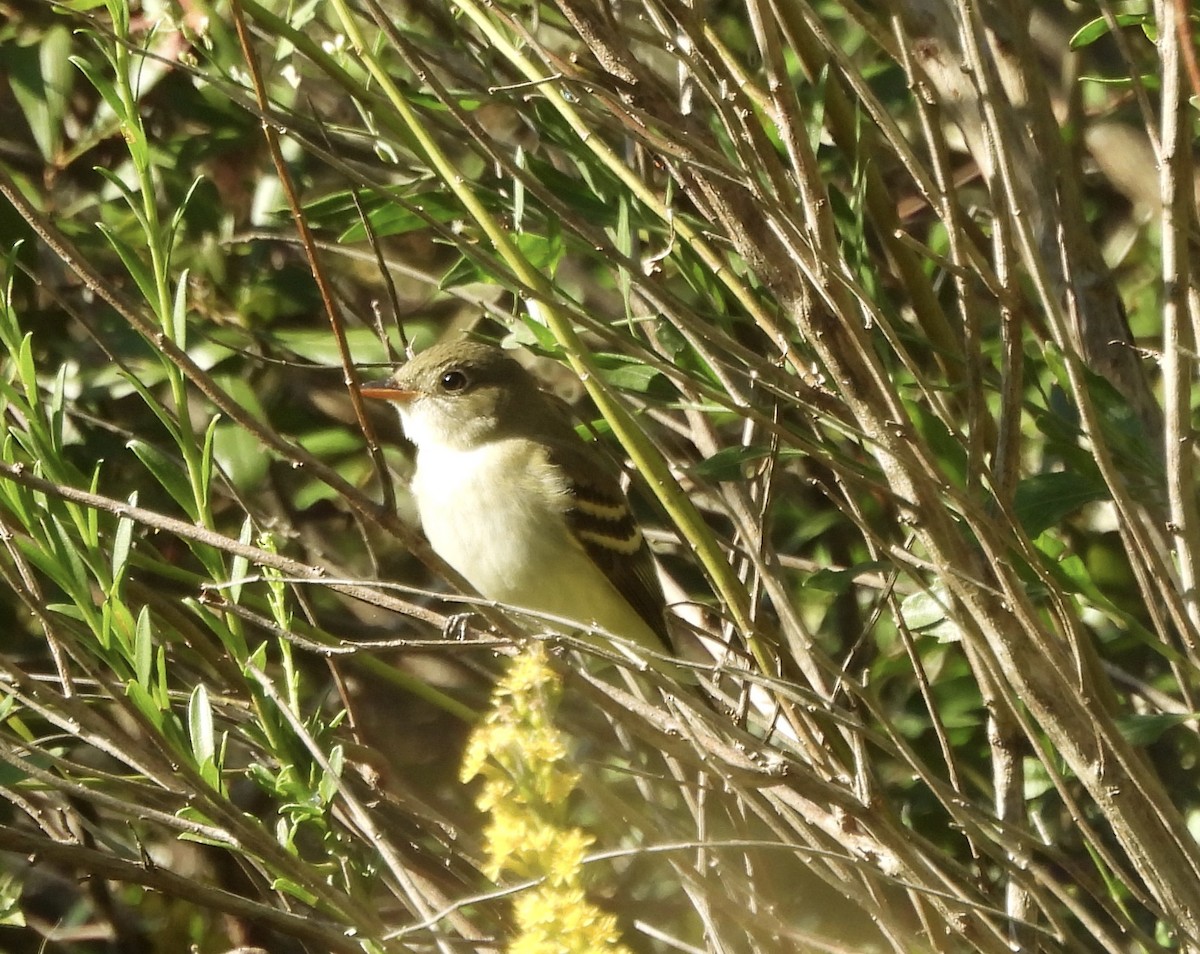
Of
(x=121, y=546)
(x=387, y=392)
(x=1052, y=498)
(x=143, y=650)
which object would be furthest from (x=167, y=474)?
(x=387, y=392)

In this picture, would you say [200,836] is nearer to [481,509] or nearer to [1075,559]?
[1075,559]

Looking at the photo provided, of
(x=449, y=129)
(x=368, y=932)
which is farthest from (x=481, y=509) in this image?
(x=368, y=932)

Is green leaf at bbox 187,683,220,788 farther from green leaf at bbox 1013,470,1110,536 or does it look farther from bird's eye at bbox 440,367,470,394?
bird's eye at bbox 440,367,470,394

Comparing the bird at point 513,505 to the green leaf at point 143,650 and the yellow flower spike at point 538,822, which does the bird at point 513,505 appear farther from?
the yellow flower spike at point 538,822

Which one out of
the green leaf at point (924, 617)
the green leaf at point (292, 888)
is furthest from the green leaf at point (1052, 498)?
the green leaf at point (292, 888)

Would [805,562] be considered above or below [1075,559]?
below

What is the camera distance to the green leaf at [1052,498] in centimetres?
259

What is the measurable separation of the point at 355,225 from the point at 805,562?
1255 mm

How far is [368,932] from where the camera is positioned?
2018mm

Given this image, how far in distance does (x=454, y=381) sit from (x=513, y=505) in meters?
0.43

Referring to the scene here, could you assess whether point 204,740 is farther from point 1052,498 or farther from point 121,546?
point 1052,498

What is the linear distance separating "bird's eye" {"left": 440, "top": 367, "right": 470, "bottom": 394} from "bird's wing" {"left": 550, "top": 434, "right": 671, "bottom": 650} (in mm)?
341

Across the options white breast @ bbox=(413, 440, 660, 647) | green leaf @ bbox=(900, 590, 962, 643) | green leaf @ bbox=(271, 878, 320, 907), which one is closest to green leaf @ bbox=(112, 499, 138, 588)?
green leaf @ bbox=(271, 878, 320, 907)

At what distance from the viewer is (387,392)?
4.03m
